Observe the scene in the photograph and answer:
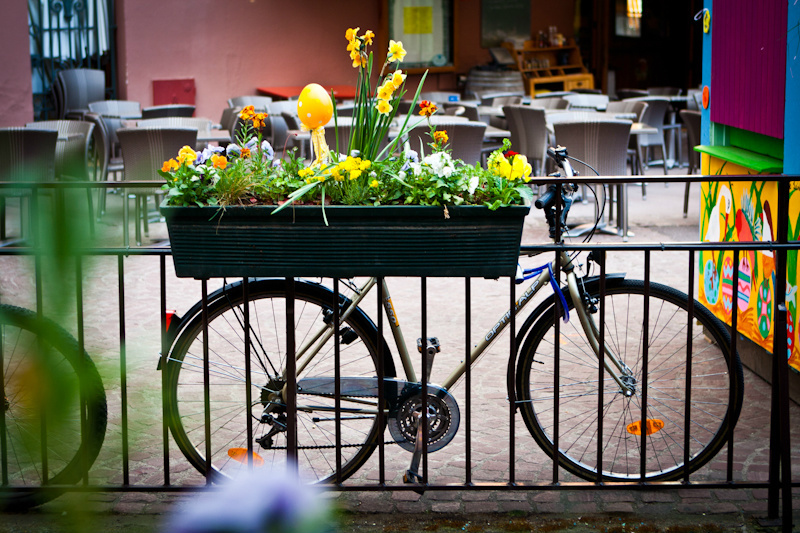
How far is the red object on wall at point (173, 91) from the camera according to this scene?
580 inches

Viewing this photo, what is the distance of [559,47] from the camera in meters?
17.4

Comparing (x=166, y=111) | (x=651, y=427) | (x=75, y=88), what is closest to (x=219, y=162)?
(x=651, y=427)

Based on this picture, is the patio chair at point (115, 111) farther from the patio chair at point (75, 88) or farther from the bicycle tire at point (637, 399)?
the bicycle tire at point (637, 399)

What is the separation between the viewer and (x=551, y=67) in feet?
56.2

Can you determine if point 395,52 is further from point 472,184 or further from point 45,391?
point 45,391

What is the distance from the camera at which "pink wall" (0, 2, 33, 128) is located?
12122 mm

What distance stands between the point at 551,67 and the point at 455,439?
13920mm

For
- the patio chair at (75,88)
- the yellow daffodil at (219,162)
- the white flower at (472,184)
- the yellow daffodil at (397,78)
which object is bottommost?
the white flower at (472,184)

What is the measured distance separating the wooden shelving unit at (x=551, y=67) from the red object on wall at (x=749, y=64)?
38.3 ft

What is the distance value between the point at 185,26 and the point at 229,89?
1.18 metres

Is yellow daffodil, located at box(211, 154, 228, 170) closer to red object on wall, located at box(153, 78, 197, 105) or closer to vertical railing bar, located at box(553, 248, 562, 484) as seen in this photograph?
vertical railing bar, located at box(553, 248, 562, 484)

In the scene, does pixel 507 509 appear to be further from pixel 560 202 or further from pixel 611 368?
pixel 560 202

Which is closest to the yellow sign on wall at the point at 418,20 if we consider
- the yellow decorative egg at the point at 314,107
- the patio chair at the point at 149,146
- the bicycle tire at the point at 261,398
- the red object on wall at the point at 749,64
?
the patio chair at the point at 149,146

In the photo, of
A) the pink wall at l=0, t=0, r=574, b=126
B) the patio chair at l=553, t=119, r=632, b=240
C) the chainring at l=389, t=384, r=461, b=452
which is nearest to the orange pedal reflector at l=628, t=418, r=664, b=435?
the chainring at l=389, t=384, r=461, b=452
